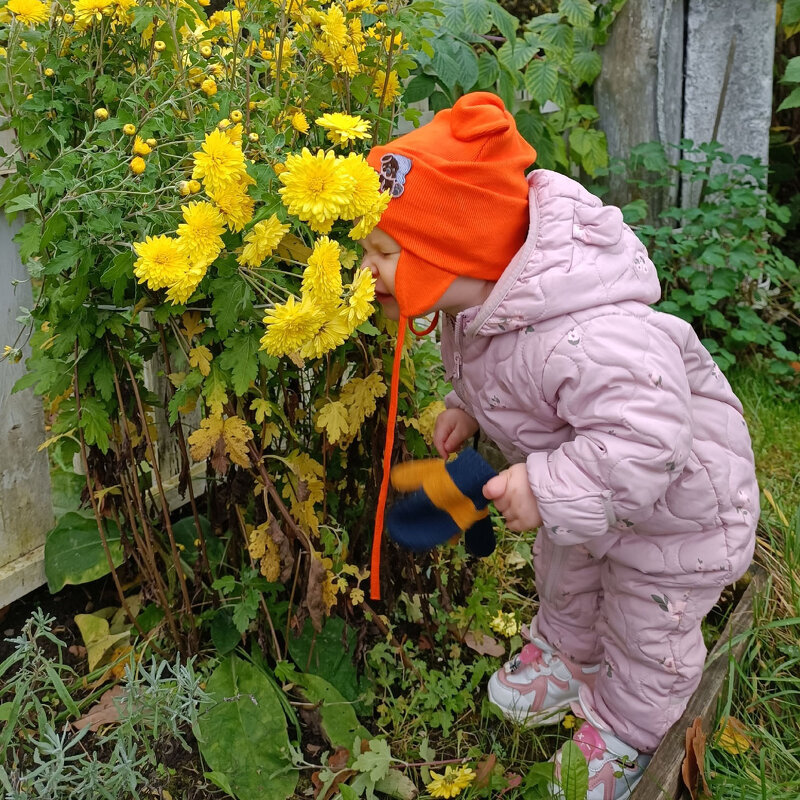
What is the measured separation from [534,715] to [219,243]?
1.38 m

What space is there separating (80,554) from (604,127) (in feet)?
9.26

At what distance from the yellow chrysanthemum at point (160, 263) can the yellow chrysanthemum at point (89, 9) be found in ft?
1.42

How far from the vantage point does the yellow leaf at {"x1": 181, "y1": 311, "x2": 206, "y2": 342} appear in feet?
5.37

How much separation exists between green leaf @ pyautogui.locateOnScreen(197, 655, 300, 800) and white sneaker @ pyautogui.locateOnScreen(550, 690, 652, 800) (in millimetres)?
534

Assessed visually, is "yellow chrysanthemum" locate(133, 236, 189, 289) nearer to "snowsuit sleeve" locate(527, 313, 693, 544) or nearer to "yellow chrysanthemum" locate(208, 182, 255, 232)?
"yellow chrysanthemum" locate(208, 182, 255, 232)

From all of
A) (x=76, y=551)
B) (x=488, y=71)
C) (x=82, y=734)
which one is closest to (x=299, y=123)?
(x=82, y=734)

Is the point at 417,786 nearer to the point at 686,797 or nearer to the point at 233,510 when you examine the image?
the point at 686,797

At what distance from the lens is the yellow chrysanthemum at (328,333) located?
1379 mm

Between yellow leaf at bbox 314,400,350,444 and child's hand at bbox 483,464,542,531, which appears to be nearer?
child's hand at bbox 483,464,542,531

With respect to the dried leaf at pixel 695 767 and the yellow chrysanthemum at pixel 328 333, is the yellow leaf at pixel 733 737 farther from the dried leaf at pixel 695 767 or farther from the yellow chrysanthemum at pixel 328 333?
the yellow chrysanthemum at pixel 328 333

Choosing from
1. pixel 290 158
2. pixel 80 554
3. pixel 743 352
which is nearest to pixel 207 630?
pixel 80 554

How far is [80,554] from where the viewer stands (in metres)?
2.21

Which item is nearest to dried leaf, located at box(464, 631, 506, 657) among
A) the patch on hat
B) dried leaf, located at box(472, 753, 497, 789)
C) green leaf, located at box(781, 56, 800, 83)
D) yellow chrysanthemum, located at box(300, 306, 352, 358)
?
dried leaf, located at box(472, 753, 497, 789)

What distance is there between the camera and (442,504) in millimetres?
1595
